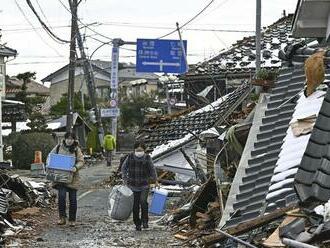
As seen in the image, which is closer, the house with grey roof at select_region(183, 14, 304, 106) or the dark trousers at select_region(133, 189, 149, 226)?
the dark trousers at select_region(133, 189, 149, 226)

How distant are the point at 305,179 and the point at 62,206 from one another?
25.7 ft

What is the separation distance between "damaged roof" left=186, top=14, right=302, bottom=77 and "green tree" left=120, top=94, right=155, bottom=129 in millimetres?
34226

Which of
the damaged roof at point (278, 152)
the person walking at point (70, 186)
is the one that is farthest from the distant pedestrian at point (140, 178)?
the damaged roof at point (278, 152)

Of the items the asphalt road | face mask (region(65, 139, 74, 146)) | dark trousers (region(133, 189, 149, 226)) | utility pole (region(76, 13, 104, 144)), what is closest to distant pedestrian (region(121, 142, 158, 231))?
dark trousers (region(133, 189, 149, 226))

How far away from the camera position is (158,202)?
1455 centimetres

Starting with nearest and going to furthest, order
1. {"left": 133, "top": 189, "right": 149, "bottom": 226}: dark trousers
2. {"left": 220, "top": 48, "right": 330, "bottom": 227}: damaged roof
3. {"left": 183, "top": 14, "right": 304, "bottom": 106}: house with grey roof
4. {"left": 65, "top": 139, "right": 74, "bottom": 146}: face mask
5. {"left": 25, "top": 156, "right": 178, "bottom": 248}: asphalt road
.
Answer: {"left": 220, "top": 48, "right": 330, "bottom": 227}: damaged roof
{"left": 25, "top": 156, "right": 178, "bottom": 248}: asphalt road
{"left": 133, "top": 189, "right": 149, "bottom": 226}: dark trousers
{"left": 65, "top": 139, "right": 74, "bottom": 146}: face mask
{"left": 183, "top": 14, "right": 304, "bottom": 106}: house with grey roof

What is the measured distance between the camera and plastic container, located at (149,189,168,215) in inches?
568

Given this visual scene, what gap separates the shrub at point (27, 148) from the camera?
1305 inches

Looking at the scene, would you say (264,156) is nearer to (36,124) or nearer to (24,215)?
(24,215)

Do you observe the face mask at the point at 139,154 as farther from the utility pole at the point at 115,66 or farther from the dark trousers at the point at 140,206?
the utility pole at the point at 115,66

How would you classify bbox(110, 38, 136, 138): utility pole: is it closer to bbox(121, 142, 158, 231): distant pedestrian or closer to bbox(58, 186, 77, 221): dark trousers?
A: bbox(58, 186, 77, 221): dark trousers

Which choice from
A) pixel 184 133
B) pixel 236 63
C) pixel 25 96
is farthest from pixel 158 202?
pixel 25 96

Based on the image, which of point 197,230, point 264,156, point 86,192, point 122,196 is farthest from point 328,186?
point 86,192

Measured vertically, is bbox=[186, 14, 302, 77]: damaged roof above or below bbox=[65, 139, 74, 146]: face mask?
above
